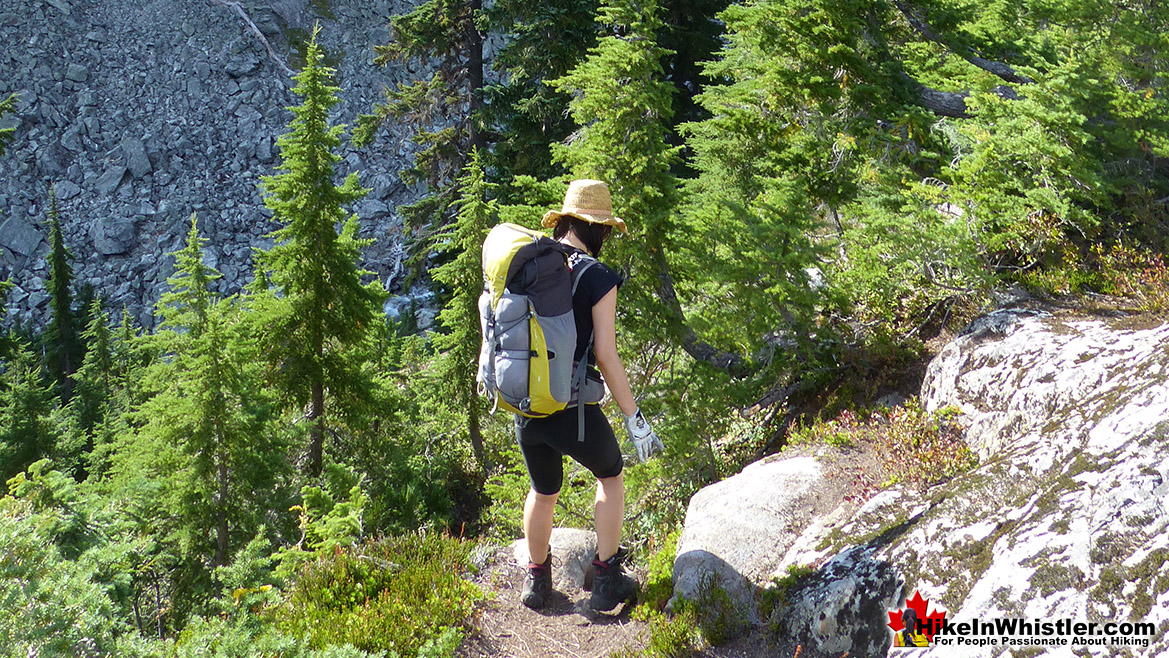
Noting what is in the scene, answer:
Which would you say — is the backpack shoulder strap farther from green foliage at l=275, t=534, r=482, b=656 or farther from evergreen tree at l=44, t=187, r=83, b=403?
evergreen tree at l=44, t=187, r=83, b=403

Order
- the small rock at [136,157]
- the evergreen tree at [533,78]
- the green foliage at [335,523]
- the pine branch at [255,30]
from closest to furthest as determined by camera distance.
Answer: the green foliage at [335,523], the evergreen tree at [533,78], the small rock at [136,157], the pine branch at [255,30]

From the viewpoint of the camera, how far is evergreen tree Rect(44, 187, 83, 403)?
33.9 metres

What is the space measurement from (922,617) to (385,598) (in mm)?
3232

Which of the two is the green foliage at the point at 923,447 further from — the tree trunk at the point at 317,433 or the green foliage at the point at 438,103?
the green foliage at the point at 438,103

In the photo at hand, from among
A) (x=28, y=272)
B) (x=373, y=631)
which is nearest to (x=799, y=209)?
(x=373, y=631)

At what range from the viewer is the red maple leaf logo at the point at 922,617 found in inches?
138

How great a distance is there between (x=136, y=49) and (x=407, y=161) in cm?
1809

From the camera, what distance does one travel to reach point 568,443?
14.2 ft

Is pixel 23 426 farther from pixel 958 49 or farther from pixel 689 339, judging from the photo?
pixel 958 49

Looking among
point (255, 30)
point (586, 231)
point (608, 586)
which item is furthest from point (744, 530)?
point (255, 30)

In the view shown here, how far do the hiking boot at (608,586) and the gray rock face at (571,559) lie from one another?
478 millimetres

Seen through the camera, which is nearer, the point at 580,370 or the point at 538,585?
the point at 580,370

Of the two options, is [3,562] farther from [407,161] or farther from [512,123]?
[407,161]

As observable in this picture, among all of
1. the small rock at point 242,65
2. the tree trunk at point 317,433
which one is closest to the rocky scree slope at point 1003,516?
the tree trunk at point 317,433
